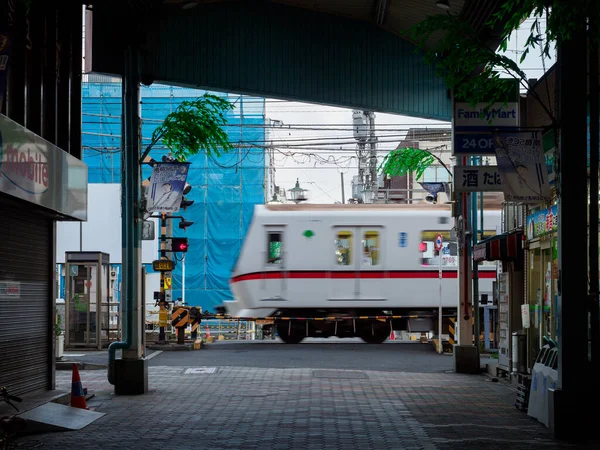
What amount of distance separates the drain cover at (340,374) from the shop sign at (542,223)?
4.76 meters

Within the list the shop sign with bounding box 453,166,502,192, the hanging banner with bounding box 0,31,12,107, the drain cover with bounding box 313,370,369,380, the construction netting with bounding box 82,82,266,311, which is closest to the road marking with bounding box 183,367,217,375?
the drain cover with bounding box 313,370,369,380

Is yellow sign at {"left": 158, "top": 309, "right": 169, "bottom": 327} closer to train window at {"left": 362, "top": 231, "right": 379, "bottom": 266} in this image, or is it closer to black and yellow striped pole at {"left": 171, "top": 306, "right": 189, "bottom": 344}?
black and yellow striped pole at {"left": 171, "top": 306, "right": 189, "bottom": 344}

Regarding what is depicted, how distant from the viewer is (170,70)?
19.7m

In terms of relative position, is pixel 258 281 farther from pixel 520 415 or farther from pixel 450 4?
pixel 520 415

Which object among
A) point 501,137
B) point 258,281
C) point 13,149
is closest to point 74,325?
point 258,281

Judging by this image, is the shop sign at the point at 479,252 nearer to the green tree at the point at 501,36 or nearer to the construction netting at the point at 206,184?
the green tree at the point at 501,36

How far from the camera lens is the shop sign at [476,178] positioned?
18000mm

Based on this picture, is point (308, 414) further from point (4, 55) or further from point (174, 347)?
point (174, 347)

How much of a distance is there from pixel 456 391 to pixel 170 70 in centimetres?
856

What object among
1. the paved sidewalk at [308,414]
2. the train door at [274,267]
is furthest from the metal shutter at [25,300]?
the train door at [274,267]

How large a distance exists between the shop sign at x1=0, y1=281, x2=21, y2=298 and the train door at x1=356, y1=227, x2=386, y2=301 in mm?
16200

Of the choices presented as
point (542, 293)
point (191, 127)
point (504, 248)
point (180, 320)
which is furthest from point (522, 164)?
point (180, 320)

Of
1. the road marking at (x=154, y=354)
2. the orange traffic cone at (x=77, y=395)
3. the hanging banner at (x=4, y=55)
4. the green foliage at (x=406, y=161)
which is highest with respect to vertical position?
the green foliage at (x=406, y=161)

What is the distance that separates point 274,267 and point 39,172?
635 inches
